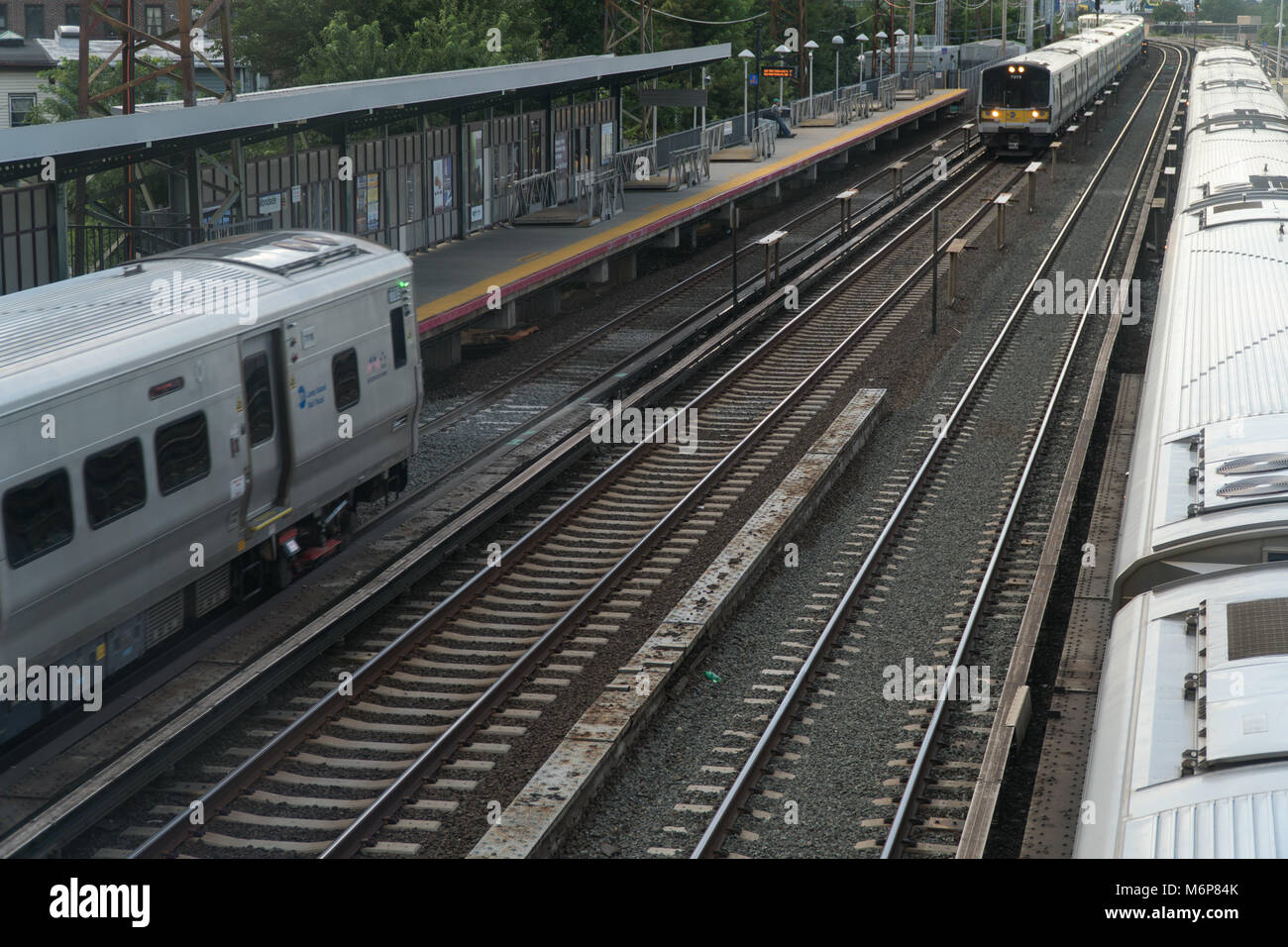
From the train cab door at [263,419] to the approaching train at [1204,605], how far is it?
6277mm

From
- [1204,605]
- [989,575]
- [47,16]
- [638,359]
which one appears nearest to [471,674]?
[989,575]

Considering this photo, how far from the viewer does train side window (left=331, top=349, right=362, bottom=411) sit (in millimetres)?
11852

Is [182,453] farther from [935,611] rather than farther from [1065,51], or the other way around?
[1065,51]

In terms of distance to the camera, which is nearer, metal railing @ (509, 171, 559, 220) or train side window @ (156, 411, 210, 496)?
train side window @ (156, 411, 210, 496)

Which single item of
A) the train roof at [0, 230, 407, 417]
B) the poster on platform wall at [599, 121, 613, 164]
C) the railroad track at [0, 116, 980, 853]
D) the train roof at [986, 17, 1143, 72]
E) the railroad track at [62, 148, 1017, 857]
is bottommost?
the railroad track at [62, 148, 1017, 857]

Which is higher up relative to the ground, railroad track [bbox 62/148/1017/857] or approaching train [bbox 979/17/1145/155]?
approaching train [bbox 979/17/1145/155]

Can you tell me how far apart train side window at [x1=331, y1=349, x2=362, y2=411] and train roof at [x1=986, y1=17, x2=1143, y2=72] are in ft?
110

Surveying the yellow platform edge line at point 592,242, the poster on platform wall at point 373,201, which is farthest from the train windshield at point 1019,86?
the poster on platform wall at point 373,201

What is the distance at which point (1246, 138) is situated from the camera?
23.7 metres

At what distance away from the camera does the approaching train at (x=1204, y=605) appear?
15.5 feet

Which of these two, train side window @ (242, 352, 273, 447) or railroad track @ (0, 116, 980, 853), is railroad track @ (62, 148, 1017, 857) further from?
train side window @ (242, 352, 273, 447)

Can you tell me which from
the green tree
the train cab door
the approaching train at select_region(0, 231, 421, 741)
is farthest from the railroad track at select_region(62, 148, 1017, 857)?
the green tree

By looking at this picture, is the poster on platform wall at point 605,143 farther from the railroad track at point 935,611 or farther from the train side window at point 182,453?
the train side window at point 182,453

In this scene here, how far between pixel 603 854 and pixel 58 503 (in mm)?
3871
